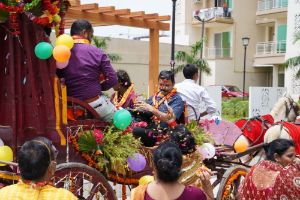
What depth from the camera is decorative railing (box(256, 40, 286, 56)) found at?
103 ft

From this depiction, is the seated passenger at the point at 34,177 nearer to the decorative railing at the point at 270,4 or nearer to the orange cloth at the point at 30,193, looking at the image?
the orange cloth at the point at 30,193

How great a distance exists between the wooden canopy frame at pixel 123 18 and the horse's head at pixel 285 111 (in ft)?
8.82

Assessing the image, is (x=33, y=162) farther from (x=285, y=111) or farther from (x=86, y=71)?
(x=285, y=111)

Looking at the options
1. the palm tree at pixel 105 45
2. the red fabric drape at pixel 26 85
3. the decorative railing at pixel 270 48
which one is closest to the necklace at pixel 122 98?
the red fabric drape at pixel 26 85

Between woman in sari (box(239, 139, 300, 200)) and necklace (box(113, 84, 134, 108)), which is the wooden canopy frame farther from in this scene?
woman in sari (box(239, 139, 300, 200))

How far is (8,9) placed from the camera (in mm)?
3912

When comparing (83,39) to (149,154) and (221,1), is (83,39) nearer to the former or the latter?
(149,154)

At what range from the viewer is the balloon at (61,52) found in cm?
403

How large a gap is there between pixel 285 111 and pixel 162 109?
6.62 ft

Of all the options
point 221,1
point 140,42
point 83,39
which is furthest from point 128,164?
point 221,1

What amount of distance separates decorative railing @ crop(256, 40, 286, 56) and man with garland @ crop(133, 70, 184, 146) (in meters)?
27.2

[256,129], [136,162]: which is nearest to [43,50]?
[136,162]

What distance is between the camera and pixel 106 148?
4449 millimetres

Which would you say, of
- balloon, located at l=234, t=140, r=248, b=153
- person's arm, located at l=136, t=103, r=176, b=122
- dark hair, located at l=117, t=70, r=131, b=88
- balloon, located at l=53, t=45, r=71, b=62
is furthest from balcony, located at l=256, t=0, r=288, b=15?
balloon, located at l=53, t=45, r=71, b=62
